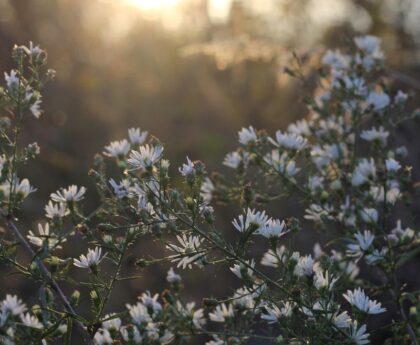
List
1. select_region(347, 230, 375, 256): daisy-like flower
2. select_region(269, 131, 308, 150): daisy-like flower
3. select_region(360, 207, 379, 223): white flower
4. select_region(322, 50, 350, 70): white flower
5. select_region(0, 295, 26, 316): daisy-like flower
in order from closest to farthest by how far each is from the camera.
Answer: select_region(0, 295, 26, 316): daisy-like flower → select_region(347, 230, 375, 256): daisy-like flower → select_region(360, 207, 379, 223): white flower → select_region(269, 131, 308, 150): daisy-like flower → select_region(322, 50, 350, 70): white flower

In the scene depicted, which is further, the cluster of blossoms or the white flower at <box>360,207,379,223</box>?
the white flower at <box>360,207,379,223</box>

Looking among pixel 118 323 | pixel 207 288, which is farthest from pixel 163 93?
pixel 118 323

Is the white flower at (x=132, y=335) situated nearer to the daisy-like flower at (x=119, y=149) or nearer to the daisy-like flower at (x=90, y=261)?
the daisy-like flower at (x=90, y=261)

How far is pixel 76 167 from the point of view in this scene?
5988 mm

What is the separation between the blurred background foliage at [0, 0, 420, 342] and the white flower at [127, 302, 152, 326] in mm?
3526

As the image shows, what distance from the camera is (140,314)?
1.92 metres

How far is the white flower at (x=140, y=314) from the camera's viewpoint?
1896 millimetres

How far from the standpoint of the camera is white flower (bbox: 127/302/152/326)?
1896mm

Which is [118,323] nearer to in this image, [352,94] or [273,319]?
[273,319]

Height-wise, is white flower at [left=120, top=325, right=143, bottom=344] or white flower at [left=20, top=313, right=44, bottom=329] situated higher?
white flower at [left=20, top=313, right=44, bottom=329]

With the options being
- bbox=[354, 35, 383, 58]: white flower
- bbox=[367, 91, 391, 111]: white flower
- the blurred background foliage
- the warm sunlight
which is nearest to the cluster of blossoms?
bbox=[367, 91, 391, 111]: white flower

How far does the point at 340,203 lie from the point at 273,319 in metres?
0.86

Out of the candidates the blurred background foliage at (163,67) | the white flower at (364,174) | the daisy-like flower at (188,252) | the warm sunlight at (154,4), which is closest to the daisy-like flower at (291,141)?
the white flower at (364,174)

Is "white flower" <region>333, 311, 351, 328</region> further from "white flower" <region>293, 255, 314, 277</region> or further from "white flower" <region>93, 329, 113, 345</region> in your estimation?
"white flower" <region>93, 329, 113, 345</region>
